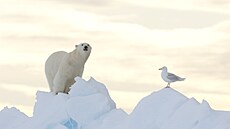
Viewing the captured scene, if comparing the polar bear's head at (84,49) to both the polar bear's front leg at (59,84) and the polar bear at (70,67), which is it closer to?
the polar bear at (70,67)

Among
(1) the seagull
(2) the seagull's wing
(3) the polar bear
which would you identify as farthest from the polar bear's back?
(2) the seagull's wing

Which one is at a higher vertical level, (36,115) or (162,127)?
(162,127)

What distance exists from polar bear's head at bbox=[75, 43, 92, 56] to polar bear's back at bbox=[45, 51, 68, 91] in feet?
1.67

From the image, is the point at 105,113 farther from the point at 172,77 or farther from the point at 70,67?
the point at 70,67

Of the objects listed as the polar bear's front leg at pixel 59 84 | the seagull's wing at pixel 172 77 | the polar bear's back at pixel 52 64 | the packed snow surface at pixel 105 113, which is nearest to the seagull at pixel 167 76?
the seagull's wing at pixel 172 77

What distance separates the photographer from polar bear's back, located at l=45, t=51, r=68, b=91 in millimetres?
15727

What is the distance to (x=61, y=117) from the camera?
37.2ft

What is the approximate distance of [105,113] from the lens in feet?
35.7

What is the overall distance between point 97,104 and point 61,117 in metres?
0.75

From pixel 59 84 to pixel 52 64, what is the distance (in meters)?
1.06

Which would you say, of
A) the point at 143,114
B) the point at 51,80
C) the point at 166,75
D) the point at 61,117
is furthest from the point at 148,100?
the point at 51,80

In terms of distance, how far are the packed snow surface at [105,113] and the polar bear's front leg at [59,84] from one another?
241cm

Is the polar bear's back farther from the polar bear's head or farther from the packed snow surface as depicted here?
the packed snow surface

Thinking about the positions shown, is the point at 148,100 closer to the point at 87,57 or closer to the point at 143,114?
the point at 143,114
